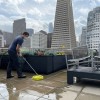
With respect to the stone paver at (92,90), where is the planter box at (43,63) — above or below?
above

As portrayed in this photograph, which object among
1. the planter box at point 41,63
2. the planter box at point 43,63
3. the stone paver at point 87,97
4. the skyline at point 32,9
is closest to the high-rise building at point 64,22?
the skyline at point 32,9

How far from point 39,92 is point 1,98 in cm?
75

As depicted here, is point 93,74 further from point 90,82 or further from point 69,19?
point 69,19

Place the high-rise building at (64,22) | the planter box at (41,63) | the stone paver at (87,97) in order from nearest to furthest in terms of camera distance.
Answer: the stone paver at (87,97), the planter box at (41,63), the high-rise building at (64,22)

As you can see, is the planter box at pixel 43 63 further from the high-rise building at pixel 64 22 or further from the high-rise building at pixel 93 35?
the high-rise building at pixel 64 22

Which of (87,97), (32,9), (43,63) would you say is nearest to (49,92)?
(87,97)

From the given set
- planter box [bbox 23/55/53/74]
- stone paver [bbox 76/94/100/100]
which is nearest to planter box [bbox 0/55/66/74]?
planter box [bbox 23/55/53/74]

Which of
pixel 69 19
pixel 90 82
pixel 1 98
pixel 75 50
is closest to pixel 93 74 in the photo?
pixel 90 82

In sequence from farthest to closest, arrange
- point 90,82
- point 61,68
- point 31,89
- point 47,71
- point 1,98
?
1. point 61,68
2. point 47,71
3. point 90,82
4. point 31,89
5. point 1,98

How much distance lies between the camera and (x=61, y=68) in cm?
632

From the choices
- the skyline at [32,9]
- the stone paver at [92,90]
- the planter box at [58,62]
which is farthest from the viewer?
the skyline at [32,9]

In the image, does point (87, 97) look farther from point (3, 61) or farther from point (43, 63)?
point (3, 61)

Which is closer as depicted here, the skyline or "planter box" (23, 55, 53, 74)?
"planter box" (23, 55, 53, 74)

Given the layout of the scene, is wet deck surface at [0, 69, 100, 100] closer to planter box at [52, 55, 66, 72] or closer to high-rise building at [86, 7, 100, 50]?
planter box at [52, 55, 66, 72]
